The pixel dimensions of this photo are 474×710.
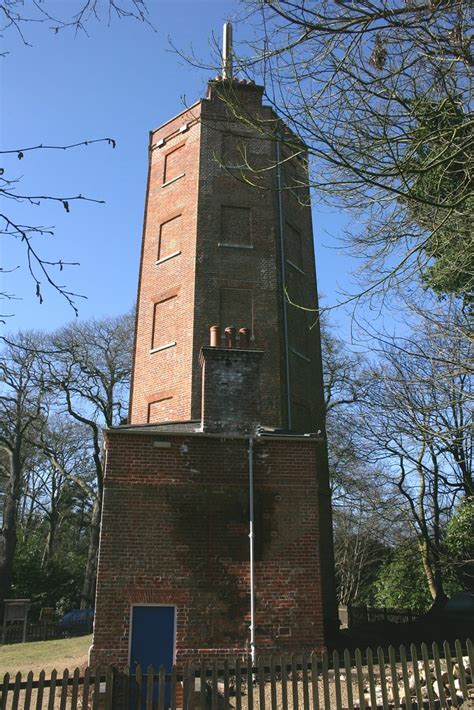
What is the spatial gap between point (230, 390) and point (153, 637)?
4.81 m

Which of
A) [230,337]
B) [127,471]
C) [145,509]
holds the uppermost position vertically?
[230,337]

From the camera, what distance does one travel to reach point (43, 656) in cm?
1534

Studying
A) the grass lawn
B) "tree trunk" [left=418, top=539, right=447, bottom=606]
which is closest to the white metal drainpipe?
the grass lawn

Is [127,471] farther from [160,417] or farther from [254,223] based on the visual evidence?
[254,223]

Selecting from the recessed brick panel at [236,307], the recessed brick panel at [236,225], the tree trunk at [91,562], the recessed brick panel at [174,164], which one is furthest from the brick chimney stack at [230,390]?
the tree trunk at [91,562]

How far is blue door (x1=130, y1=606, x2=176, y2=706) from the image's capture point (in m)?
9.77

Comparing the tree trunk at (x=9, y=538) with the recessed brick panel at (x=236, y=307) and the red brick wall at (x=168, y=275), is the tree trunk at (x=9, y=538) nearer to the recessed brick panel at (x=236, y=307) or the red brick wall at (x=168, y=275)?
the red brick wall at (x=168, y=275)

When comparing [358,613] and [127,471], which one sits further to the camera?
[358,613]

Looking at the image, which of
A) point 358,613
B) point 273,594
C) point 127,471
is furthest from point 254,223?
point 358,613

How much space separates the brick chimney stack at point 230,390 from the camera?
11500 mm

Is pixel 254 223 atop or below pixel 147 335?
atop

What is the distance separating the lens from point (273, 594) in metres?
10.4

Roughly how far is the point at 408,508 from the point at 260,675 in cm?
1599

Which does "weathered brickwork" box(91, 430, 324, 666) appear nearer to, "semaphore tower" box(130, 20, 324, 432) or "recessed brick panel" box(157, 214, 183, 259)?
"semaphore tower" box(130, 20, 324, 432)
